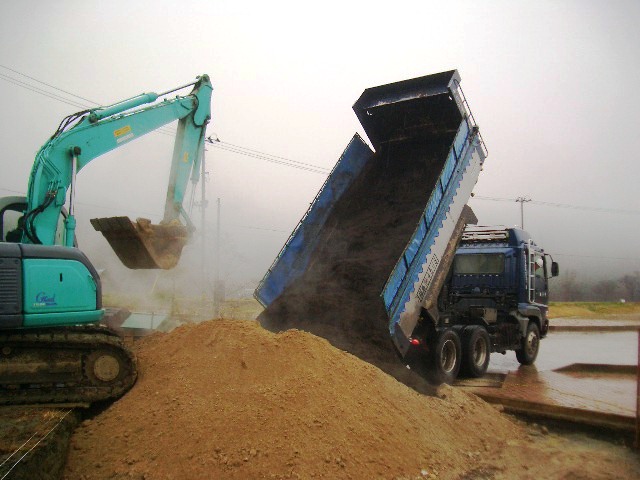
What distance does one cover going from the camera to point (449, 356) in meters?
7.54

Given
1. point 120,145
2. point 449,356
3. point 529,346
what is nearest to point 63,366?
point 120,145

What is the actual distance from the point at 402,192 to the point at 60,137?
5140 millimetres

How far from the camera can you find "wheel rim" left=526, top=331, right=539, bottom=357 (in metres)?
9.93

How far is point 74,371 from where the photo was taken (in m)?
5.11

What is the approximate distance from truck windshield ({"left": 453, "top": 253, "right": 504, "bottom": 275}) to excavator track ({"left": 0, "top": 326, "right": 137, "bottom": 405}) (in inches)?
262

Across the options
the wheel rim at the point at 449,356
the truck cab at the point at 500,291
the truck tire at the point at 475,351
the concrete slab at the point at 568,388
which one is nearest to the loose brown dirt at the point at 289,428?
the concrete slab at the point at 568,388

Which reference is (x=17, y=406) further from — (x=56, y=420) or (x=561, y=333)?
(x=561, y=333)

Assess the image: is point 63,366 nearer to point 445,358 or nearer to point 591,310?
point 445,358

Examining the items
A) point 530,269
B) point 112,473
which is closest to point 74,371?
point 112,473

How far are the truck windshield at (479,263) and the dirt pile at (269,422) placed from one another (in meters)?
4.51

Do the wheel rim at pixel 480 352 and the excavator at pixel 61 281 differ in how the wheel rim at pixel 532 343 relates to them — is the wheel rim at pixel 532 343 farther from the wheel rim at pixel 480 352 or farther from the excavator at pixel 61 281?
the excavator at pixel 61 281

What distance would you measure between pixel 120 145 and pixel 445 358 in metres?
5.72

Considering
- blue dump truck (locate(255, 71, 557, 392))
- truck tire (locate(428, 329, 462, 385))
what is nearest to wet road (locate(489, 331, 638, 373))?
blue dump truck (locate(255, 71, 557, 392))

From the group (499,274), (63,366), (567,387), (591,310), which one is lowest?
(591,310)
